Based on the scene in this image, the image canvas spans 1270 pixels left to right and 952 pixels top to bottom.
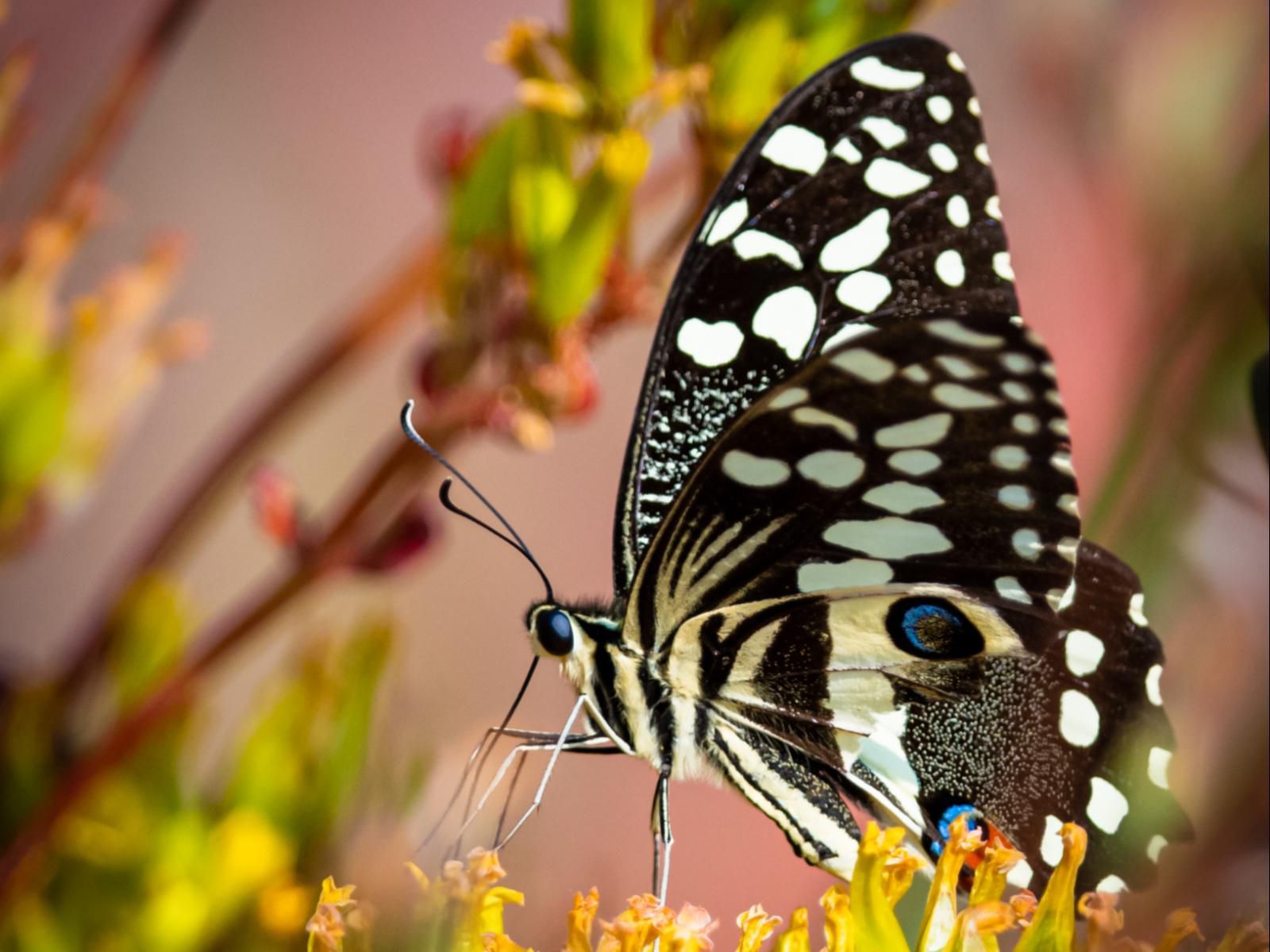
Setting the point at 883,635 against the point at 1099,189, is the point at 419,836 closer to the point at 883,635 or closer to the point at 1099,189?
the point at 883,635

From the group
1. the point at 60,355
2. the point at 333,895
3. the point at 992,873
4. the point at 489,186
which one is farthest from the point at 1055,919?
the point at 60,355

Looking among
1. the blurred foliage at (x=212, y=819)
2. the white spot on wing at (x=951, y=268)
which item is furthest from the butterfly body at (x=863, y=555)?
the blurred foliage at (x=212, y=819)

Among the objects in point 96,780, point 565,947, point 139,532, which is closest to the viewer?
point 565,947

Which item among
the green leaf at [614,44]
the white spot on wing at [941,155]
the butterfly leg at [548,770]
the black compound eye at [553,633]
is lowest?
the butterfly leg at [548,770]

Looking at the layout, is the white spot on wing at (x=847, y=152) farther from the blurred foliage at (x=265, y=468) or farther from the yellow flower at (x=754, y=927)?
the yellow flower at (x=754, y=927)

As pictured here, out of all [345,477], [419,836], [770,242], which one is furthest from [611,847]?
[345,477]
